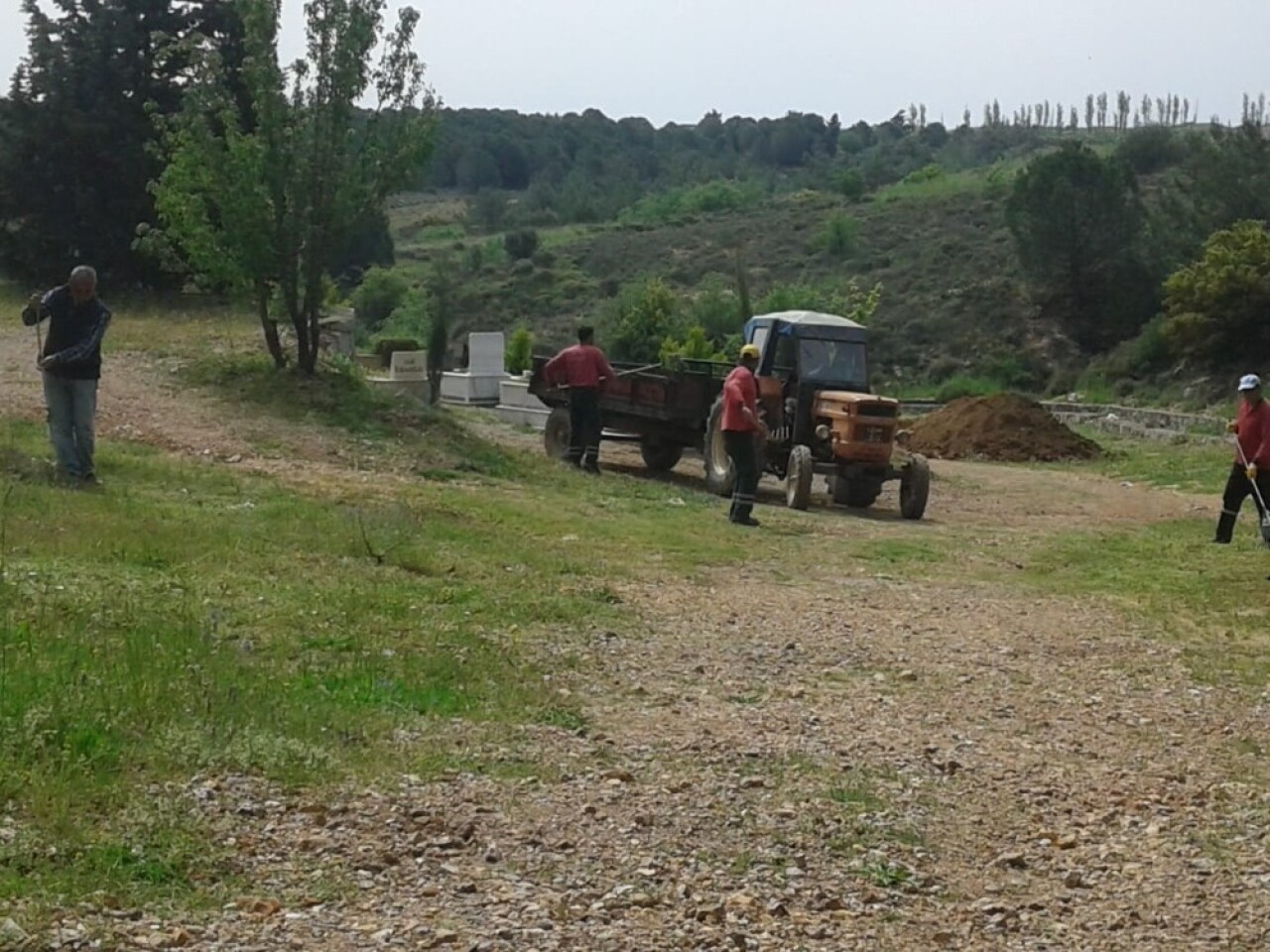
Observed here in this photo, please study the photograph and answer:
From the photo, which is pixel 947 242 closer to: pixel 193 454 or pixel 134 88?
pixel 134 88

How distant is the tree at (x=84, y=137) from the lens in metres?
28.6

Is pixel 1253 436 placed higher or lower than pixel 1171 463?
higher

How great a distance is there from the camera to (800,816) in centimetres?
645

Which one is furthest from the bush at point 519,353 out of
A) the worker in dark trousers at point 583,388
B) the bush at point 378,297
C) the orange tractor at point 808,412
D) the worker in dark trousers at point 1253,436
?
the worker in dark trousers at point 1253,436

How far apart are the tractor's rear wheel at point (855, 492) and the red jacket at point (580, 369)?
3.06 m

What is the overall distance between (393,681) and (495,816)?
1.87m

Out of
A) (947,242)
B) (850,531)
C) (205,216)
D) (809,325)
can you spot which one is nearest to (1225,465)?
(809,325)

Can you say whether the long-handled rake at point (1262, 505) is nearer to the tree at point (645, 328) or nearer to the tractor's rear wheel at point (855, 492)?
the tractor's rear wheel at point (855, 492)

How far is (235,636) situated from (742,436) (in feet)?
30.2

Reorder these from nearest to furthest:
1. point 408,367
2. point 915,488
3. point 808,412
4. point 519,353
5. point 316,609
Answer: point 316,609, point 915,488, point 808,412, point 408,367, point 519,353

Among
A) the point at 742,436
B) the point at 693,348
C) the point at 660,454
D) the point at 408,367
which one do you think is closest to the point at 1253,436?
the point at 742,436

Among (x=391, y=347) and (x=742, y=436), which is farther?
(x=391, y=347)

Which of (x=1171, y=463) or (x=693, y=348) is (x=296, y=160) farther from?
(x=693, y=348)

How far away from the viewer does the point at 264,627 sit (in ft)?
28.5
